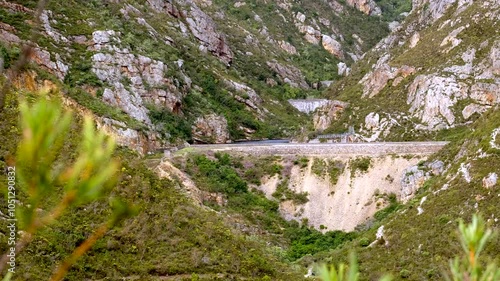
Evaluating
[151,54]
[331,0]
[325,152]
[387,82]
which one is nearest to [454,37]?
[387,82]

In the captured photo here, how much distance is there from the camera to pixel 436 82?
124 ft

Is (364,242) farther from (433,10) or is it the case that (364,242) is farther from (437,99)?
(433,10)

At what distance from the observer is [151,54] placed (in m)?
46.3

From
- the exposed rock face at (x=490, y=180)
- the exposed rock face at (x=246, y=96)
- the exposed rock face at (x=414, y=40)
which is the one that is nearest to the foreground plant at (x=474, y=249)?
the exposed rock face at (x=490, y=180)

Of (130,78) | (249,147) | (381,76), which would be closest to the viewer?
(249,147)

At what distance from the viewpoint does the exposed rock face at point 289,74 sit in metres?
78.2

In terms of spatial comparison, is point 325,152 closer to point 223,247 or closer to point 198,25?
point 223,247

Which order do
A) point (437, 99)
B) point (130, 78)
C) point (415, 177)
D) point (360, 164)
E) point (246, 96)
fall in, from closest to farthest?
point (415, 177)
point (360, 164)
point (437, 99)
point (130, 78)
point (246, 96)

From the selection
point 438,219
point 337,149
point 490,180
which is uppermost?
point 490,180

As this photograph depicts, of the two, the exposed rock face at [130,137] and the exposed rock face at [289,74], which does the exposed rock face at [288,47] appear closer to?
the exposed rock face at [289,74]

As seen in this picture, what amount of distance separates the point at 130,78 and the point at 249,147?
43.9ft

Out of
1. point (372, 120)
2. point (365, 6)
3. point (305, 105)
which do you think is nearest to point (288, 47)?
point (305, 105)

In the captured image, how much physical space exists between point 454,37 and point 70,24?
33600 mm

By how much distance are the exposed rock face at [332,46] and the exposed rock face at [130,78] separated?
56919mm
